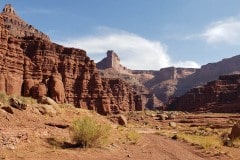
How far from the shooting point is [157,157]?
16.5 m

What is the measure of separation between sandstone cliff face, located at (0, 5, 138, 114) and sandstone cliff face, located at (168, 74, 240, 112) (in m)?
37.3

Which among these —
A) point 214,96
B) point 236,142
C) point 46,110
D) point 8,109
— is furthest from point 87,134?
point 214,96

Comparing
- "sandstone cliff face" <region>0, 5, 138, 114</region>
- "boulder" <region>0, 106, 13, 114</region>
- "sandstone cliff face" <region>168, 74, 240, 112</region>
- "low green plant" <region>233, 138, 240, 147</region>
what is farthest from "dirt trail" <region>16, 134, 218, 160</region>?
"sandstone cliff face" <region>168, 74, 240, 112</region>

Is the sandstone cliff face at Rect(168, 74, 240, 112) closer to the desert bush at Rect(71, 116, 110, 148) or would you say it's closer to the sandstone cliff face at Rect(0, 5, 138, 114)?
the sandstone cliff face at Rect(0, 5, 138, 114)

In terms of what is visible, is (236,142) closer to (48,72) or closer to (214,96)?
(48,72)

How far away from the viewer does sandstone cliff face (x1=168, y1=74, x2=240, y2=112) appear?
396 feet

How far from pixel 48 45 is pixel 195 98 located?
253ft

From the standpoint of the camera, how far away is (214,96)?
12912 centimetres

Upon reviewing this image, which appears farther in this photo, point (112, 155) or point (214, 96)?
point (214, 96)

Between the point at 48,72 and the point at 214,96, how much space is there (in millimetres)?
73456

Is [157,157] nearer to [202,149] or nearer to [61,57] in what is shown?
[202,149]

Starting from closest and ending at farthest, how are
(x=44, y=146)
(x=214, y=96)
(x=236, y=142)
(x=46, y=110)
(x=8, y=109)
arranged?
(x=44, y=146), (x=8, y=109), (x=46, y=110), (x=236, y=142), (x=214, y=96)

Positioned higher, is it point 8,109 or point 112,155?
point 8,109

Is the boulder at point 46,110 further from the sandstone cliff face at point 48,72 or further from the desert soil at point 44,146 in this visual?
the sandstone cliff face at point 48,72
